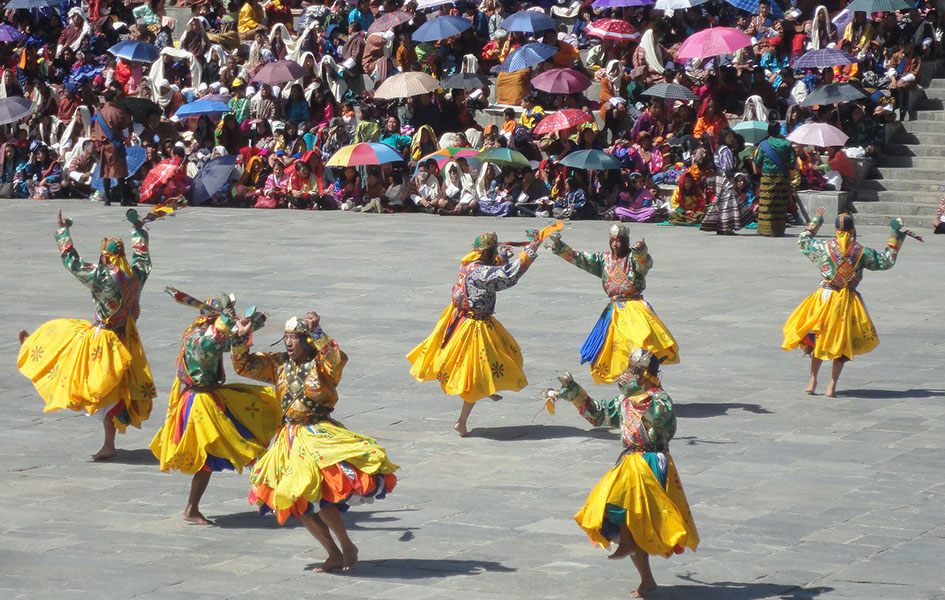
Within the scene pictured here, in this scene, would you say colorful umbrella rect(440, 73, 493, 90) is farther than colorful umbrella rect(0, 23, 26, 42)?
No

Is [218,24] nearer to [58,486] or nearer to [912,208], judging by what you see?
[912,208]

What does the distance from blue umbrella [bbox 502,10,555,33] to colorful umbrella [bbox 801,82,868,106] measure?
5263 mm

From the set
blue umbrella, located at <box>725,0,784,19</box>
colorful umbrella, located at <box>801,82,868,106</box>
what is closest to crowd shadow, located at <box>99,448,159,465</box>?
colorful umbrella, located at <box>801,82,868,106</box>

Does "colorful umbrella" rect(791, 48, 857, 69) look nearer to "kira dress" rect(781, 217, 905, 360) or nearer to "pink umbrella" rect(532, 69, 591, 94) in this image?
"pink umbrella" rect(532, 69, 591, 94)

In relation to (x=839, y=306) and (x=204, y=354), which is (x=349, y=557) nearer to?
(x=204, y=354)

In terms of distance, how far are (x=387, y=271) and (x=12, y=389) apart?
657 centimetres

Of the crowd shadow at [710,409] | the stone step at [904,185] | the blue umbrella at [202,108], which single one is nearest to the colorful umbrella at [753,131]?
the stone step at [904,185]

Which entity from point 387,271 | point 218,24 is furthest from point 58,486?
point 218,24

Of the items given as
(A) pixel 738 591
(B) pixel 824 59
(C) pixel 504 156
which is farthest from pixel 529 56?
(A) pixel 738 591

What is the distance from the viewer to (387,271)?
18750mm

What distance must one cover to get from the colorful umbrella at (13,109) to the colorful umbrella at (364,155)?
250 inches

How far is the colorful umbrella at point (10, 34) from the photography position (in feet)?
102

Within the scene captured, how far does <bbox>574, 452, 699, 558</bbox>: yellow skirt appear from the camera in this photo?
7.57 meters

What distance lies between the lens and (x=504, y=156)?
75.9 feet
